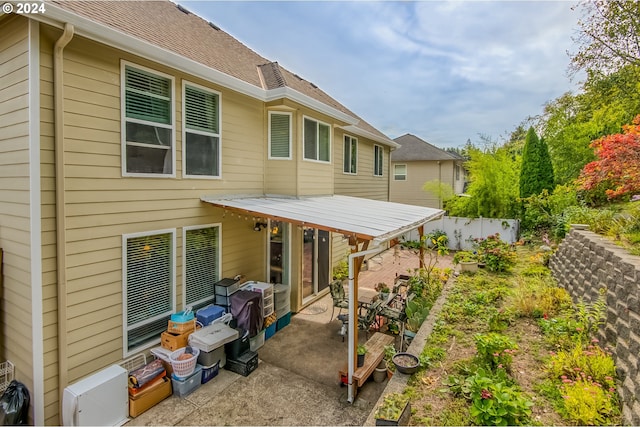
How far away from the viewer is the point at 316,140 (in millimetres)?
8719

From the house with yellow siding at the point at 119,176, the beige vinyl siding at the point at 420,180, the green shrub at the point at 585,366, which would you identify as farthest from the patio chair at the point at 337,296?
the beige vinyl siding at the point at 420,180

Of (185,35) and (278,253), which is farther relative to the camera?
(278,253)

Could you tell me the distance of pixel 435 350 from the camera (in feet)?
17.9

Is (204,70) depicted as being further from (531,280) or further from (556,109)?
(556,109)

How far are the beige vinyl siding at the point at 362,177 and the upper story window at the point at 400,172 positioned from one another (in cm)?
814

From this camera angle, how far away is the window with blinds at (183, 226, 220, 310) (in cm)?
614

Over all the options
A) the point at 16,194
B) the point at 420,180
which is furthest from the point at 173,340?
the point at 420,180

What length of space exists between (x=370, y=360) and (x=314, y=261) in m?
3.96

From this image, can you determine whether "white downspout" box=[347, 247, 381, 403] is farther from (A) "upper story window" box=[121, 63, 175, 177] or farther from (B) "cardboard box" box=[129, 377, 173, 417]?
(A) "upper story window" box=[121, 63, 175, 177]

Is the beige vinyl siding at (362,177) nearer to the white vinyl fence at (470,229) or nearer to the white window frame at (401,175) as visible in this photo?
the white vinyl fence at (470,229)

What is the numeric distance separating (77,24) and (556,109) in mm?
19283

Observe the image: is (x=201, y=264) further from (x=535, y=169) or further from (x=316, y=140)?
(x=535, y=169)

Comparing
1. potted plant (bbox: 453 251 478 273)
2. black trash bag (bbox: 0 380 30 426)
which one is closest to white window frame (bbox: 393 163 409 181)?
potted plant (bbox: 453 251 478 273)

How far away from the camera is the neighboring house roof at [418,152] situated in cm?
2305
